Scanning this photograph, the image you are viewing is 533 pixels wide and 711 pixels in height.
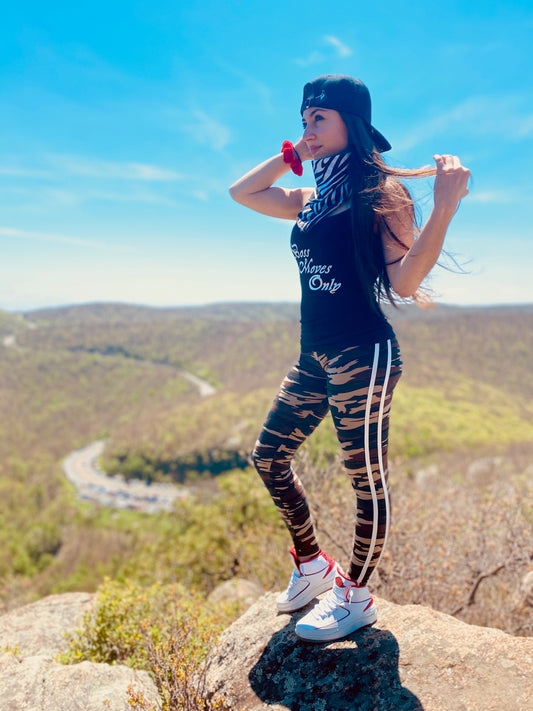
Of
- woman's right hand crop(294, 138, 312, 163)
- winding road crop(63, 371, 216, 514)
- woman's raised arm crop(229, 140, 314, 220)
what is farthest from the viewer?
winding road crop(63, 371, 216, 514)

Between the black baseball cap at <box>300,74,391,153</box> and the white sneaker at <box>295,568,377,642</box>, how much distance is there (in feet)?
8.14

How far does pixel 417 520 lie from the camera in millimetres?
5957

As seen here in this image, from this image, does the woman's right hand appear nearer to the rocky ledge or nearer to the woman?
the woman

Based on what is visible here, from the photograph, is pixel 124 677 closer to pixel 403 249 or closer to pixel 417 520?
pixel 403 249

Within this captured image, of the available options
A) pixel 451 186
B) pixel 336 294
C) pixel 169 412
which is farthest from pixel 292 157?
pixel 169 412

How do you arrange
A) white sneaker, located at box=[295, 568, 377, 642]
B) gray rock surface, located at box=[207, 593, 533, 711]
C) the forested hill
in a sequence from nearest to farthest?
gray rock surface, located at box=[207, 593, 533, 711], white sneaker, located at box=[295, 568, 377, 642], the forested hill

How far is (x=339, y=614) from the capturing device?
234 centimetres

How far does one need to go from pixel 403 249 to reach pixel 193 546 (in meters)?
14.8

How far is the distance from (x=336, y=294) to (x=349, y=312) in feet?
0.35

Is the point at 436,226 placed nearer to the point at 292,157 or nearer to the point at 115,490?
the point at 292,157

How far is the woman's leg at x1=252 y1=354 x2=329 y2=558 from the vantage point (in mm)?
2316

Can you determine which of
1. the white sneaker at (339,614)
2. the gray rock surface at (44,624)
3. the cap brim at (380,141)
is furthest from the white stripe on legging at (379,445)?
the gray rock surface at (44,624)

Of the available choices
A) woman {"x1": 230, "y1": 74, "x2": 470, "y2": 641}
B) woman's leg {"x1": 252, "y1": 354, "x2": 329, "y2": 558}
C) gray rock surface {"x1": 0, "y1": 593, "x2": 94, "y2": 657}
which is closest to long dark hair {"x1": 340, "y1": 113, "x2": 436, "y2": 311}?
woman {"x1": 230, "y1": 74, "x2": 470, "y2": 641}

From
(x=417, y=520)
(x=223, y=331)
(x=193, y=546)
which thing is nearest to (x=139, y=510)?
(x=193, y=546)
